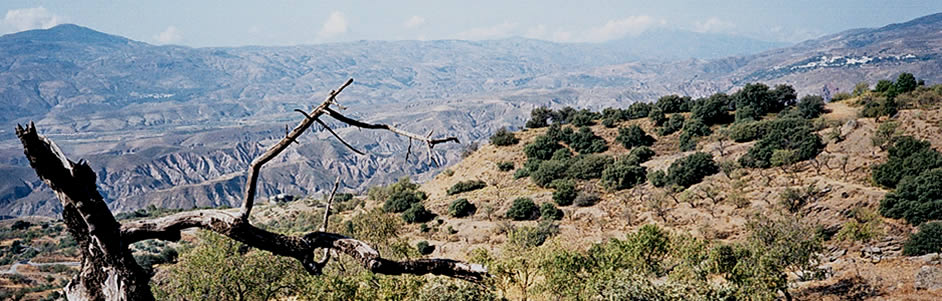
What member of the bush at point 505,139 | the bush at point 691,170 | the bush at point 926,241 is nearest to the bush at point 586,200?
the bush at point 691,170

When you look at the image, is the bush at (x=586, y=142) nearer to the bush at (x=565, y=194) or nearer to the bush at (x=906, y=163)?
the bush at (x=565, y=194)

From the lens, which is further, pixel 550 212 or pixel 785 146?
pixel 785 146

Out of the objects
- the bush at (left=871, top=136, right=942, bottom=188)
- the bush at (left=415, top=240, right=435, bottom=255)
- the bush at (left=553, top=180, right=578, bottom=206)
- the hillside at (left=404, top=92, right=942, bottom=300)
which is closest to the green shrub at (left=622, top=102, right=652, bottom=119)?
the hillside at (left=404, top=92, right=942, bottom=300)

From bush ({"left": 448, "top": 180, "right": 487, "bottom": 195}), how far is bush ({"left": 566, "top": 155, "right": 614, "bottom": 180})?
407 inches

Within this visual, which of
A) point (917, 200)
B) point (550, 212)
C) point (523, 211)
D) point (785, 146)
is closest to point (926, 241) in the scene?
point (917, 200)

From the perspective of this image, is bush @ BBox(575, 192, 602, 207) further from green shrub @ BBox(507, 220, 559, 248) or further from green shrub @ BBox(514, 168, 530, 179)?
green shrub @ BBox(514, 168, 530, 179)

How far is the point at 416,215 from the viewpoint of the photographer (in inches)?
1697

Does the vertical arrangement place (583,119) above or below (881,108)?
below

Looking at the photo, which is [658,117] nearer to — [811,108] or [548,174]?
[811,108]

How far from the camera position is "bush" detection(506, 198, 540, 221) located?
126ft

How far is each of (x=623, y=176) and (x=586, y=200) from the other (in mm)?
5146

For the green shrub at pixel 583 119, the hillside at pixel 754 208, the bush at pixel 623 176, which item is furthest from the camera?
the green shrub at pixel 583 119

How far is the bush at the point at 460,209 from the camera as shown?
41.7 meters

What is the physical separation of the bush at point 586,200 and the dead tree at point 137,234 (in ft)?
122
